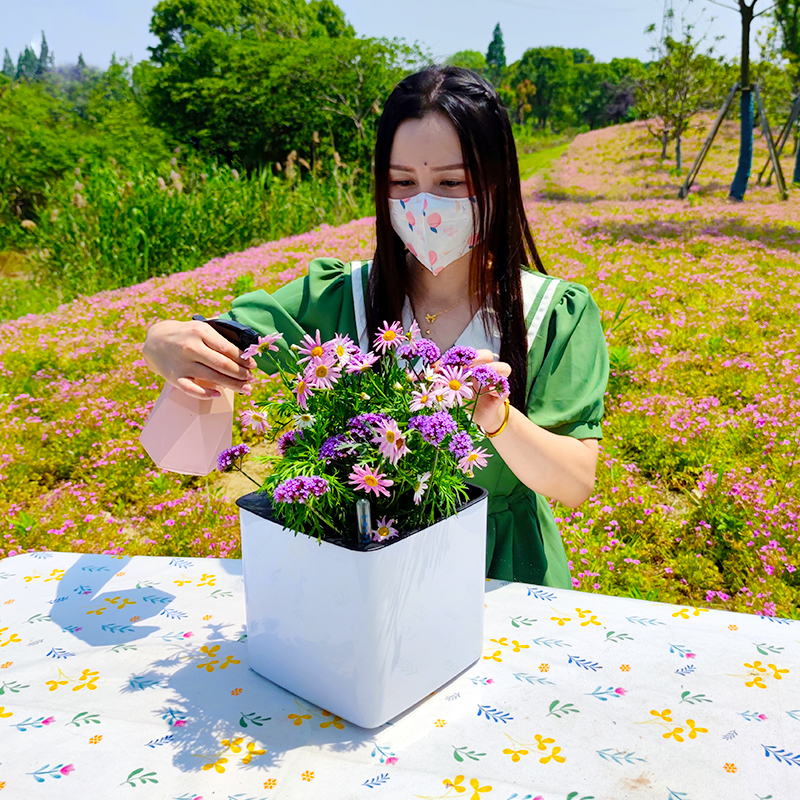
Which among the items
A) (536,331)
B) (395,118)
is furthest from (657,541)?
(395,118)

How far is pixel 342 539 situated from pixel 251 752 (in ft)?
0.92

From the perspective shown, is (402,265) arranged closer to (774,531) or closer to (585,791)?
(585,791)

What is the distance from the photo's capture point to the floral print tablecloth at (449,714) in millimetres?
743

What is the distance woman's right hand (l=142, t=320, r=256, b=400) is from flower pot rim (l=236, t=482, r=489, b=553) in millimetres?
228

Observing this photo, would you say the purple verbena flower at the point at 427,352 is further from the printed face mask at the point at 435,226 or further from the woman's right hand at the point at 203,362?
the printed face mask at the point at 435,226

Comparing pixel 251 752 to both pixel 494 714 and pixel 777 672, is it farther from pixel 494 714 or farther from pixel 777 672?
pixel 777 672

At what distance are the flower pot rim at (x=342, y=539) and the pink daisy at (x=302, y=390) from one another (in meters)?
0.14

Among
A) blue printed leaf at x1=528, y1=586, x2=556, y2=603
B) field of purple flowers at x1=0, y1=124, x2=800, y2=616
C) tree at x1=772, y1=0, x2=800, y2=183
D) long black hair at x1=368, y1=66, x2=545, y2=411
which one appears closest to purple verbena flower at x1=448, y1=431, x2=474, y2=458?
blue printed leaf at x1=528, y1=586, x2=556, y2=603

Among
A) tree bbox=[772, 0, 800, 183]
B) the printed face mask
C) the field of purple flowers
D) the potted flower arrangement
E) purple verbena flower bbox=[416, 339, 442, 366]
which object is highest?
tree bbox=[772, 0, 800, 183]

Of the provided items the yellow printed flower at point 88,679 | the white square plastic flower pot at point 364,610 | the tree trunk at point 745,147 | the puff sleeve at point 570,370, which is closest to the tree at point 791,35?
the tree trunk at point 745,147

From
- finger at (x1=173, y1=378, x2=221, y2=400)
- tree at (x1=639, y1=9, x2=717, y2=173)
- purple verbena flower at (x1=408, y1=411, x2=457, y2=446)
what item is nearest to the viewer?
purple verbena flower at (x1=408, y1=411, x2=457, y2=446)

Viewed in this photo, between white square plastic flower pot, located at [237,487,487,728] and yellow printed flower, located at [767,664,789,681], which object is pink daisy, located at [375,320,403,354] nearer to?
white square plastic flower pot, located at [237,487,487,728]

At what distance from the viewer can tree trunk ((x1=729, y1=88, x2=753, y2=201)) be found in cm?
586

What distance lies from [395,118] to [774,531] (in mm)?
1965
